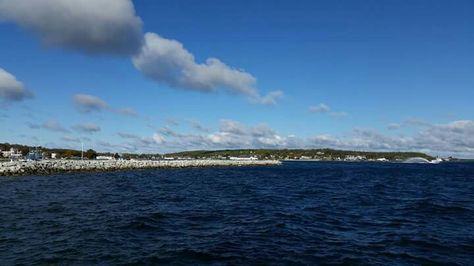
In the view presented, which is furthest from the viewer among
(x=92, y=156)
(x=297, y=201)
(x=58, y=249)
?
(x=92, y=156)

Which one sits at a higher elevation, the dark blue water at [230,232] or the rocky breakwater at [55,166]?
the rocky breakwater at [55,166]

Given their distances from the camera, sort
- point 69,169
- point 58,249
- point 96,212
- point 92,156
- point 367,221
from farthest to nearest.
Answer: point 92,156
point 69,169
point 96,212
point 367,221
point 58,249

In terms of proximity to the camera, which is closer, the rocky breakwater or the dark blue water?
the dark blue water

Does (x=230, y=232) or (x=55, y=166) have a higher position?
(x=55, y=166)

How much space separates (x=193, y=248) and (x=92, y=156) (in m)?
170

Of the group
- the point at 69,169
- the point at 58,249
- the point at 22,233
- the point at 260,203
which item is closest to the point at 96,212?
the point at 22,233

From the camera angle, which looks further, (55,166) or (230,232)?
(55,166)

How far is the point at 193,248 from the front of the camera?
650 inches

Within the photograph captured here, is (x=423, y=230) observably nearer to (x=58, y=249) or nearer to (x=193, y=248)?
(x=193, y=248)

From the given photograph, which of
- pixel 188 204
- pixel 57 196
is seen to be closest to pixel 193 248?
pixel 188 204

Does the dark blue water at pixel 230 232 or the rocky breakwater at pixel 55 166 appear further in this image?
the rocky breakwater at pixel 55 166

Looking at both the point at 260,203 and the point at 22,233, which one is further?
the point at 260,203

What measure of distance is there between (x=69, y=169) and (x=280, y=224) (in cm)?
6302

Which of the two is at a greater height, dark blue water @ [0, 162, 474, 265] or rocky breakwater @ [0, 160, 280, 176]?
rocky breakwater @ [0, 160, 280, 176]
